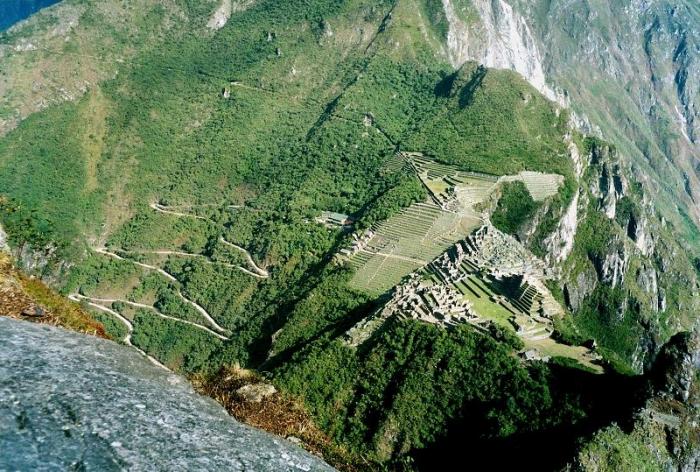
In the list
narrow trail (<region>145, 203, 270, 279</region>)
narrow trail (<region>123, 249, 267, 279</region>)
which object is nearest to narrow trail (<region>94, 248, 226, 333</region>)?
narrow trail (<region>123, 249, 267, 279</region>)

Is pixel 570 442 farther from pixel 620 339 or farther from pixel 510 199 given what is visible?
pixel 620 339

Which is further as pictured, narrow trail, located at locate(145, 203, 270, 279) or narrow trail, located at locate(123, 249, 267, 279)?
narrow trail, located at locate(123, 249, 267, 279)

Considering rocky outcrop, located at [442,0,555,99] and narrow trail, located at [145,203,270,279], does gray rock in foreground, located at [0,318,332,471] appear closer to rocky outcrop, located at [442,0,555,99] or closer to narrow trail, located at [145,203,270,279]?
narrow trail, located at [145,203,270,279]

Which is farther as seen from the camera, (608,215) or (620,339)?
(608,215)

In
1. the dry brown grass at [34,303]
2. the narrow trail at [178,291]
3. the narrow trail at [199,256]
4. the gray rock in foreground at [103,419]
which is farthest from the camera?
the narrow trail at [199,256]

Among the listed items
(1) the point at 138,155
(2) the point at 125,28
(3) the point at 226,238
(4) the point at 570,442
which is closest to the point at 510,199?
(3) the point at 226,238

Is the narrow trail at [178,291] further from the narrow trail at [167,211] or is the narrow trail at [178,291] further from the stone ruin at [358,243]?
the stone ruin at [358,243]

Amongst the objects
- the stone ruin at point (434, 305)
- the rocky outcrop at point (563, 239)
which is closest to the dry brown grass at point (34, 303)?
the stone ruin at point (434, 305)
